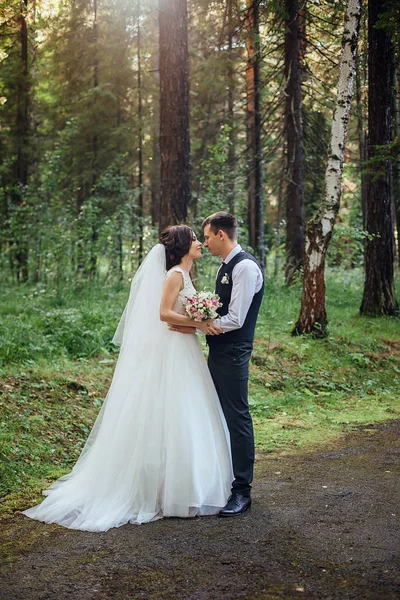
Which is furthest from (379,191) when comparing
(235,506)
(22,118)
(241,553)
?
(22,118)

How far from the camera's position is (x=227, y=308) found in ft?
19.9

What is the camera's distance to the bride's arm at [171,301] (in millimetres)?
6004

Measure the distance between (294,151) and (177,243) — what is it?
1405cm

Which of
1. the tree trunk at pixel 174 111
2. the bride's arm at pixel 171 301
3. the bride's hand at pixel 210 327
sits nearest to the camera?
the bride's hand at pixel 210 327

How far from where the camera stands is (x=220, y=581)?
424 cm

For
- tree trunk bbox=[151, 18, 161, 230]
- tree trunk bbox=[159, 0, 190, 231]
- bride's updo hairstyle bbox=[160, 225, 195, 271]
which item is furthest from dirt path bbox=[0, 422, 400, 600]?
tree trunk bbox=[151, 18, 161, 230]

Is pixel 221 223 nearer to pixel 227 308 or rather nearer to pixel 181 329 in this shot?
pixel 227 308

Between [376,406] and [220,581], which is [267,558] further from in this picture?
[376,406]

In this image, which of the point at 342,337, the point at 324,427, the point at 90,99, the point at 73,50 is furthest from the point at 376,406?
the point at 73,50

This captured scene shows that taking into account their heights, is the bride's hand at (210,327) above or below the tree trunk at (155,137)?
below

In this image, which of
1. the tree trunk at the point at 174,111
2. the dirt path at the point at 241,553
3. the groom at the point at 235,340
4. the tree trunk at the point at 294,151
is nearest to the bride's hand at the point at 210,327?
the groom at the point at 235,340

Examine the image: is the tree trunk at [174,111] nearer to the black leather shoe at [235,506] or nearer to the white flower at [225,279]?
the white flower at [225,279]

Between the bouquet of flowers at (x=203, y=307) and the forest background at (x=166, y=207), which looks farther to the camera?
the forest background at (x=166, y=207)

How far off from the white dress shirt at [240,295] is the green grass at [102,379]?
2.45 metres
